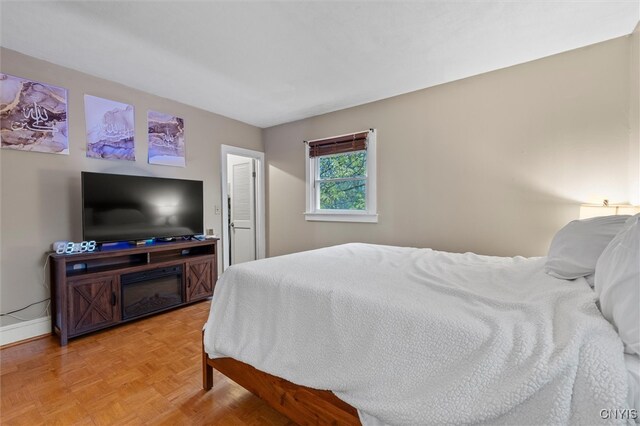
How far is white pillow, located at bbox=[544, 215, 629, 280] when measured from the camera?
128 cm

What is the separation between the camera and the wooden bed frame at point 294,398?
1.15 meters

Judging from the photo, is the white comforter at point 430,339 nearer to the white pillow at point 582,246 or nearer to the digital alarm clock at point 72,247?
the white pillow at point 582,246

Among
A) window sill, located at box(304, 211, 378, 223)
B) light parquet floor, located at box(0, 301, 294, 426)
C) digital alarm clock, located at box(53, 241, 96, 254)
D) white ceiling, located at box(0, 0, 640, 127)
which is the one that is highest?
white ceiling, located at box(0, 0, 640, 127)

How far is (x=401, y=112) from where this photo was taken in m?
3.30

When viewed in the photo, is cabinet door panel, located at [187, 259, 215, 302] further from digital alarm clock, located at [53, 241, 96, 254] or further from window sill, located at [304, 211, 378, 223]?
window sill, located at [304, 211, 378, 223]

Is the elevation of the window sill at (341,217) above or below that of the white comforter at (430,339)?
above

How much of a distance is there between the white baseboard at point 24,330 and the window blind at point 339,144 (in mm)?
3373

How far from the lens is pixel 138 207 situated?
296 centimetres

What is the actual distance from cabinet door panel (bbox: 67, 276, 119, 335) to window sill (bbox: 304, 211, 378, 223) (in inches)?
94.2

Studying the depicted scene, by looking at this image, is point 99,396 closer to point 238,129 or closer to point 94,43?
point 94,43

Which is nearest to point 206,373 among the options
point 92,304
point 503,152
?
point 92,304

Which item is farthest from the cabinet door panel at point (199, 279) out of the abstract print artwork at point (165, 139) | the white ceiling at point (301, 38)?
the white ceiling at point (301, 38)

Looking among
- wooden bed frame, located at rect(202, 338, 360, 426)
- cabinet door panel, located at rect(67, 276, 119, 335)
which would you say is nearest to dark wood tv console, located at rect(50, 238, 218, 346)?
cabinet door panel, located at rect(67, 276, 119, 335)

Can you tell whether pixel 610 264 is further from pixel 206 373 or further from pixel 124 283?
pixel 124 283
